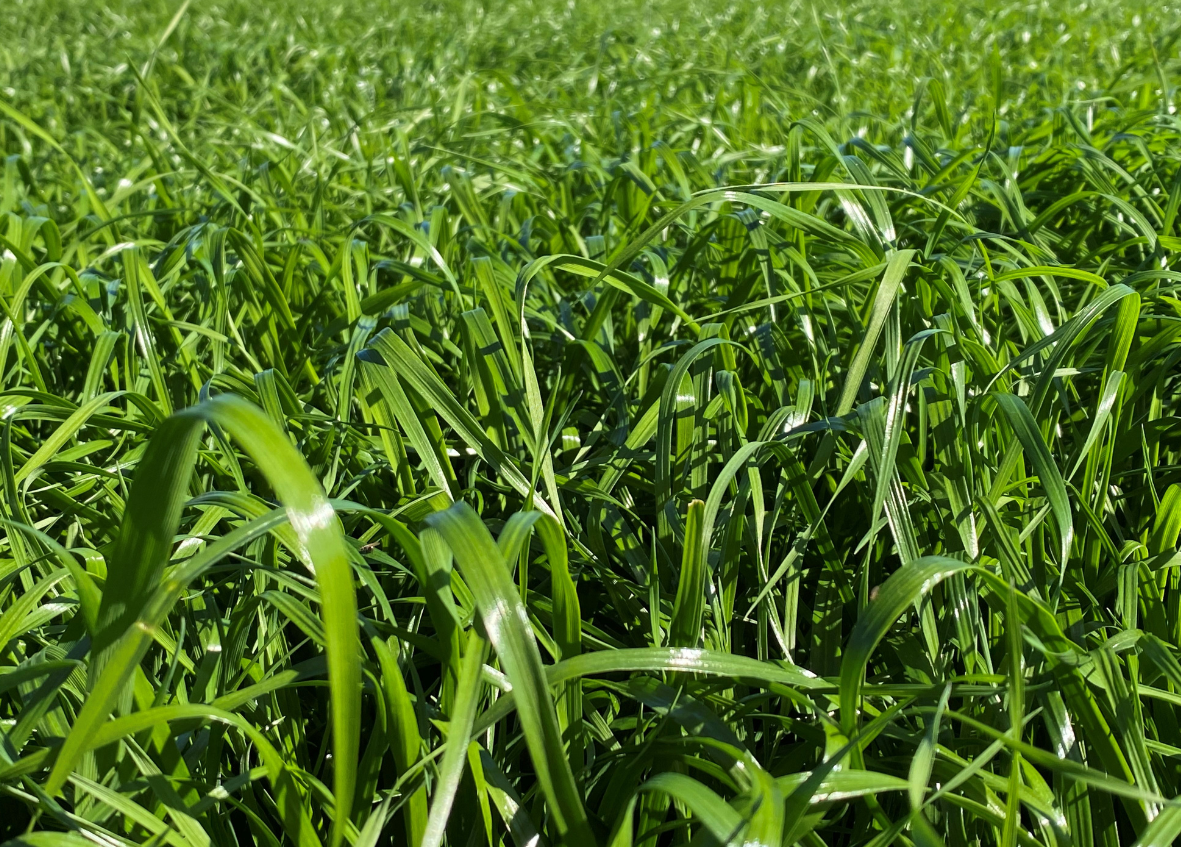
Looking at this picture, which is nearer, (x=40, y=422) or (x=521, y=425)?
(x=521, y=425)

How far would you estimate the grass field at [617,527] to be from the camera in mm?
678

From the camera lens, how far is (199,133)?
11.4 feet

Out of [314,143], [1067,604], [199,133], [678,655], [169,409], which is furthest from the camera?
[199,133]

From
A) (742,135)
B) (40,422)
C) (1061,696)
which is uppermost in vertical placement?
(742,135)

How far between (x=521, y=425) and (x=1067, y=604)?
0.60 metres

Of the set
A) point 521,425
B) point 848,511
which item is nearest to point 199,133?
point 521,425

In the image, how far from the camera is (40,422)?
135 centimetres

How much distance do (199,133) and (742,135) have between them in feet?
6.74

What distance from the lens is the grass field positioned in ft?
2.23

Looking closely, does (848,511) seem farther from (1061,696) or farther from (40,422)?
(40,422)

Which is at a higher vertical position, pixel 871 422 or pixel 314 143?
pixel 314 143

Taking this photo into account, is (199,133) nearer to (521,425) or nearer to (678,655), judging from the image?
(521,425)

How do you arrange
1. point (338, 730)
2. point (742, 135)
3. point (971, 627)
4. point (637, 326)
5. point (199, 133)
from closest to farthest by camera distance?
point (338, 730) < point (971, 627) < point (637, 326) < point (742, 135) < point (199, 133)

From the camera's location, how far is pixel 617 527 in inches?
39.6
